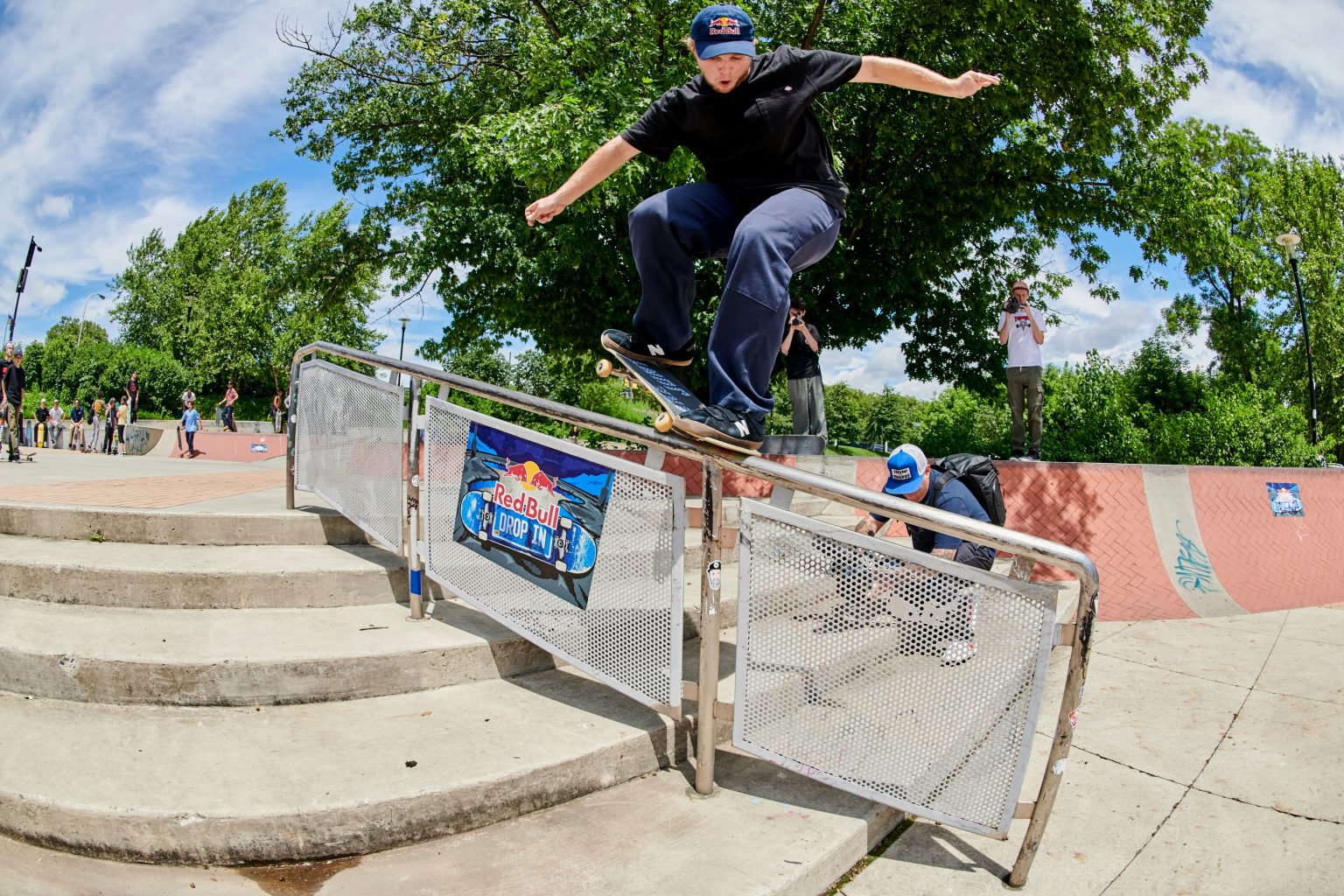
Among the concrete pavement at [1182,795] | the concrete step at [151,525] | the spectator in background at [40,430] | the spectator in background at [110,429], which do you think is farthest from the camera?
the spectator in background at [40,430]

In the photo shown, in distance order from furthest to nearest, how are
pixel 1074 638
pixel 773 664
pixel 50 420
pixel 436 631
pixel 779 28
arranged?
1. pixel 50 420
2. pixel 779 28
3. pixel 436 631
4. pixel 773 664
5. pixel 1074 638

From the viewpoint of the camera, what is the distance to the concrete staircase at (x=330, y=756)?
2250 mm

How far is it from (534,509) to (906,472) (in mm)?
2355

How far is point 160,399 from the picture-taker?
50.1m

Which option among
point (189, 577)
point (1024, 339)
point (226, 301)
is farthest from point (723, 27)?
point (226, 301)

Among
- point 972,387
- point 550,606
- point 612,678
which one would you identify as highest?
point 972,387

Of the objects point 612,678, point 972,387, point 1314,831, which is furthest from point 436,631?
point 972,387

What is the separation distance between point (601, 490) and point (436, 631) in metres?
1.13

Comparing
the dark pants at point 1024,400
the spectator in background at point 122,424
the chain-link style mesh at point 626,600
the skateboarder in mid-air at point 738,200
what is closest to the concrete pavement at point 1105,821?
the chain-link style mesh at point 626,600

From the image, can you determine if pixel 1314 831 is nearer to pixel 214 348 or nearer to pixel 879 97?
pixel 879 97

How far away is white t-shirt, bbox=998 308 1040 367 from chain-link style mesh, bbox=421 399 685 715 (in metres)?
6.92

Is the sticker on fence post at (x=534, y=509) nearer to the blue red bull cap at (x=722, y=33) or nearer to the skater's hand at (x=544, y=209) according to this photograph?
the skater's hand at (x=544, y=209)

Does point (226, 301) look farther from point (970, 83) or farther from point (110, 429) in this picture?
point (970, 83)

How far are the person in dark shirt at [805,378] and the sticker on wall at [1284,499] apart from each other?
15.5 feet
